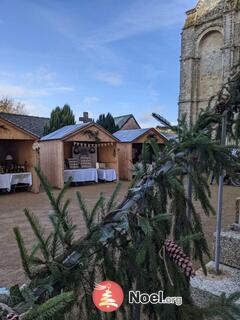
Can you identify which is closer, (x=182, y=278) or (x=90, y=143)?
(x=182, y=278)

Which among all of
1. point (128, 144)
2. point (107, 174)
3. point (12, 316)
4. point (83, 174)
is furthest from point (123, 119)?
point (12, 316)

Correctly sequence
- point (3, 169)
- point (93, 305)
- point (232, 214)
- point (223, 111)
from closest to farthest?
point (93, 305)
point (223, 111)
point (232, 214)
point (3, 169)

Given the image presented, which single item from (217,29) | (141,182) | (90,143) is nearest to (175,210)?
(141,182)

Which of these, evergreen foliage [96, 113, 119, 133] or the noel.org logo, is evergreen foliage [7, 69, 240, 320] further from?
evergreen foliage [96, 113, 119, 133]

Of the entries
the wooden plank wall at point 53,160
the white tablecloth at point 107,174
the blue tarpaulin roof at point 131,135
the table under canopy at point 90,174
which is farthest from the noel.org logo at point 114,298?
the blue tarpaulin roof at point 131,135

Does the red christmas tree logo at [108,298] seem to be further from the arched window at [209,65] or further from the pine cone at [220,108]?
the arched window at [209,65]

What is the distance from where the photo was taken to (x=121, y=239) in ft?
3.47

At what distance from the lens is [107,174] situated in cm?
1355

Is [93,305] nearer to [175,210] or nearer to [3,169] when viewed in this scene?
[175,210]

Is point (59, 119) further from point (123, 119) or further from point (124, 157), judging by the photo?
point (123, 119)

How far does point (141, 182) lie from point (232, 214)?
261 inches

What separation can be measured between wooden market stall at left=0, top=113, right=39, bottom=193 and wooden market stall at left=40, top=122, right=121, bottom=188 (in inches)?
31.6

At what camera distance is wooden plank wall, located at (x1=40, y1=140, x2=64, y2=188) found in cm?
1176

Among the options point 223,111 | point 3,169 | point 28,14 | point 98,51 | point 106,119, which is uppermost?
point 98,51
